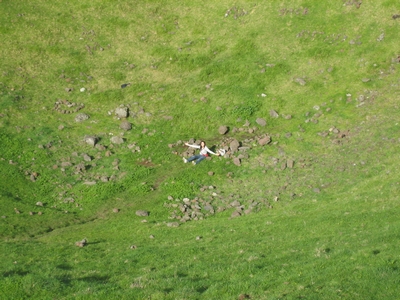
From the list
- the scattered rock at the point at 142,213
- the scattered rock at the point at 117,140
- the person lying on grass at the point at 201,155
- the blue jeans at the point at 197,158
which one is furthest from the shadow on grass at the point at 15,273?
the scattered rock at the point at 117,140

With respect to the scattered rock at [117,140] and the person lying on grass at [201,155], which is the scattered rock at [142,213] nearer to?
the person lying on grass at [201,155]

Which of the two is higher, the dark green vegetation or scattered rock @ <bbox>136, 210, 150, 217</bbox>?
the dark green vegetation

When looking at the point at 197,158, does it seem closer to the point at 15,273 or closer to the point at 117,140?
the point at 117,140

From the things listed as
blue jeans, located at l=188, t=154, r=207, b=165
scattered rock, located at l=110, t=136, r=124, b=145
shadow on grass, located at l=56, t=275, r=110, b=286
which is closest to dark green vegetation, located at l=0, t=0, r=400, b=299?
shadow on grass, located at l=56, t=275, r=110, b=286

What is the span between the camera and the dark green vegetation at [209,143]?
22.2 metres

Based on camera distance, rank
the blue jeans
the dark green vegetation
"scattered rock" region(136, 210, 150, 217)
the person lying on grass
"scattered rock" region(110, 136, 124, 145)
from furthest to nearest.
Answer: "scattered rock" region(110, 136, 124, 145), the person lying on grass, the blue jeans, "scattered rock" region(136, 210, 150, 217), the dark green vegetation

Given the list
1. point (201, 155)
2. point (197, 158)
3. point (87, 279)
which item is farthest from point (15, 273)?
point (201, 155)

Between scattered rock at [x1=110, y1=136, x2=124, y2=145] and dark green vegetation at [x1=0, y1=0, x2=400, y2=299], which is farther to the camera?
scattered rock at [x1=110, y1=136, x2=124, y2=145]

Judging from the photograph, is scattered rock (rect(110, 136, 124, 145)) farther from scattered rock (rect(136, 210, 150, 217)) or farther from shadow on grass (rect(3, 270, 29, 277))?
shadow on grass (rect(3, 270, 29, 277))

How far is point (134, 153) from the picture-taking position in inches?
1638

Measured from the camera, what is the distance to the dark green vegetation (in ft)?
72.9

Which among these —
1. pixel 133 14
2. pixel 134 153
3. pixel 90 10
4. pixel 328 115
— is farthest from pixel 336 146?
pixel 90 10

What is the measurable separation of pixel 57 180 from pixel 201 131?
14.4 meters

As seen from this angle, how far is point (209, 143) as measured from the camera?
141 feet
